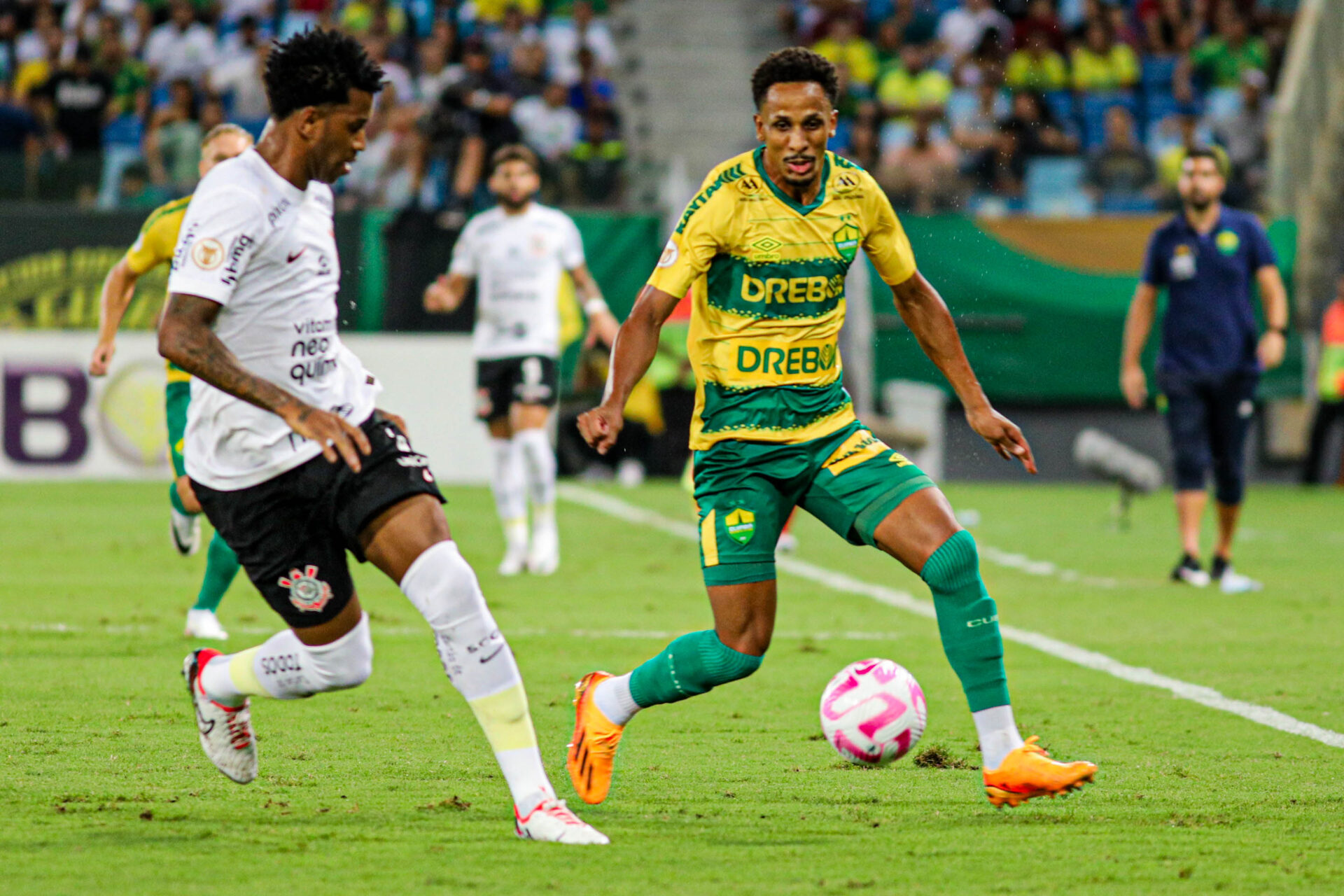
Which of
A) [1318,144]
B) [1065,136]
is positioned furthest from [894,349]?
[1318,144]

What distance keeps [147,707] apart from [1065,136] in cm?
1598

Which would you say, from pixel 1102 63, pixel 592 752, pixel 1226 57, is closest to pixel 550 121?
pixel 1102 63

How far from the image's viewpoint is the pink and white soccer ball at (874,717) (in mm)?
5418

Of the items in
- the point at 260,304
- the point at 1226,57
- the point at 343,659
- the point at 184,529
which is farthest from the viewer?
the point at 1226,57

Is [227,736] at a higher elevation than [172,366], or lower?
lower

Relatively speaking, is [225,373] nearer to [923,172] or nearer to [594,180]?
[594,180]

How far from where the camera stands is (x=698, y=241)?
17.4 feet

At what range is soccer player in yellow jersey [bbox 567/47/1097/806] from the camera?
Answer: 5184mm

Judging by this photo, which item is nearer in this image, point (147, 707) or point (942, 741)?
point (942, 741)

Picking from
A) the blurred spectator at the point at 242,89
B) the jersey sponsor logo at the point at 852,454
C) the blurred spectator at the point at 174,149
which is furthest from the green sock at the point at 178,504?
the blurred spectator at the point at 242,89

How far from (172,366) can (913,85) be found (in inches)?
594

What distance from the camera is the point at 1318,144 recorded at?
817 inches

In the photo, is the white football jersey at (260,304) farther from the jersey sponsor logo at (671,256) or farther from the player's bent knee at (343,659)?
the jersey sponsor logo at (671,256)

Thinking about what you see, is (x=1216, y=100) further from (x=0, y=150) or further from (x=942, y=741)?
(x=942, y=741)
